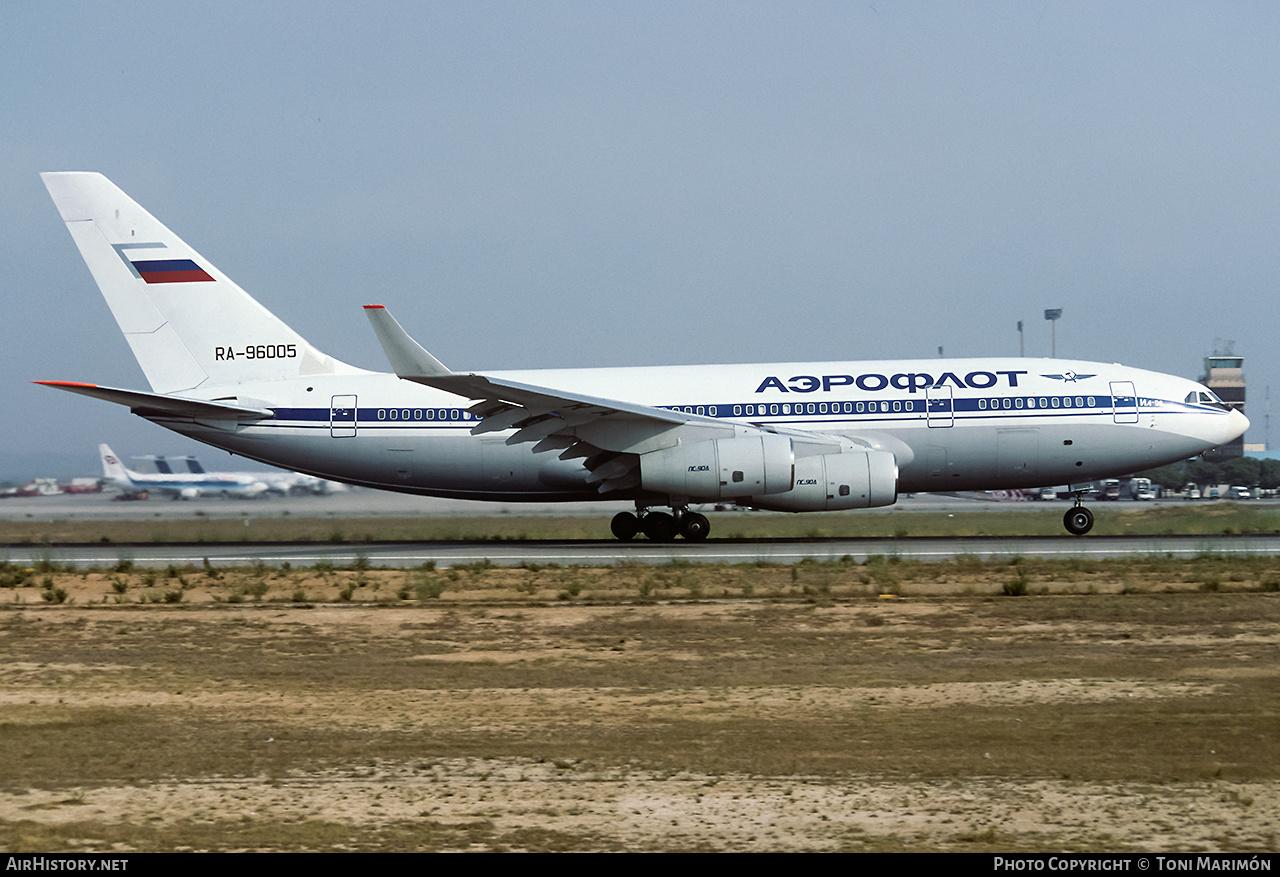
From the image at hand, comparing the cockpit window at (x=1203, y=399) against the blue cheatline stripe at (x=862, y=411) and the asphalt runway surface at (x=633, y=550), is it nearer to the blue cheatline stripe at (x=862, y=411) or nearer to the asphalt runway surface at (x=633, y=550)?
the blue cheatline stripe at (x=862, y=411)

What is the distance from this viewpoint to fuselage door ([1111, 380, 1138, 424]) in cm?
2283

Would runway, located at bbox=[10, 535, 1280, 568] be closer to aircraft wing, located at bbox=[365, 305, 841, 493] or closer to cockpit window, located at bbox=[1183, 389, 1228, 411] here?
aircraft wing, located at bbox=[365, 305, 841, 493]

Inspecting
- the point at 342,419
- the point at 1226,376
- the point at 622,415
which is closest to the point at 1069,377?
the point at 622,415

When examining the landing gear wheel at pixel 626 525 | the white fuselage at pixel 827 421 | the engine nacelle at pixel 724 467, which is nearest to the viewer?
the engine nacelle at pixel 724 467

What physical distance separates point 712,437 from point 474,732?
540 inches

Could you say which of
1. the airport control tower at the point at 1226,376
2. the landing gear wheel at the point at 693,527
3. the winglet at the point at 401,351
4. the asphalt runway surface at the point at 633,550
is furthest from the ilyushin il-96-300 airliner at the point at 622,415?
the airport control tower at the point at 1226,376

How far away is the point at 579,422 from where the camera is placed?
2106 cm

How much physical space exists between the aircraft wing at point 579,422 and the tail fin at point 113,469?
137 ft

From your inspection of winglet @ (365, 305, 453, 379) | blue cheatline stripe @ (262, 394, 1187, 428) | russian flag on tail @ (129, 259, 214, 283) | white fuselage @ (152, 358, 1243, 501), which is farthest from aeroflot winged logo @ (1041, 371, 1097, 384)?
russian flag on tail @ (129, 259, 214, 283)

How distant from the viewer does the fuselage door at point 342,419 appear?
23.2 meters

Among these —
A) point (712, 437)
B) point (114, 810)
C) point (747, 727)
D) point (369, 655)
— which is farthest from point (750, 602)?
point (114, 810)

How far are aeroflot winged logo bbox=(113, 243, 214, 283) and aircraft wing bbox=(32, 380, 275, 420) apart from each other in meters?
2.44
